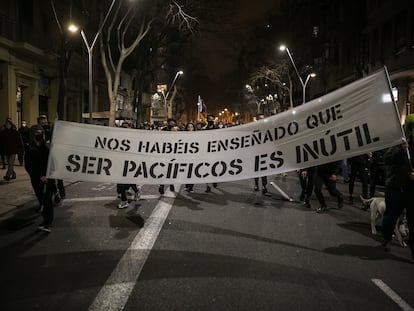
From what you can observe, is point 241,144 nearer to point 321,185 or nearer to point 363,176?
point 321,185

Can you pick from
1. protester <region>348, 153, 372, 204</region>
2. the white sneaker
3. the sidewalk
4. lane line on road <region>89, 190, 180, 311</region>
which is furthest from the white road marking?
the sidewalk

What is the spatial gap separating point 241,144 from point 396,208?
7.29ft

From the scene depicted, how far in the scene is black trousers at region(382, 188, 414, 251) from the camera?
18.4ft

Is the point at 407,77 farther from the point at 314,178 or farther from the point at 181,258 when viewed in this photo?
→ the point at 181,258

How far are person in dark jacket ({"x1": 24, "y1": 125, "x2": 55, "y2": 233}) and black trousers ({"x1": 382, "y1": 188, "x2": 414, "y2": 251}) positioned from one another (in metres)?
5.20

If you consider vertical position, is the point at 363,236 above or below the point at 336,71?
below

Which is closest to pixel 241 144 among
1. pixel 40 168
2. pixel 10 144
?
pixel 40 168

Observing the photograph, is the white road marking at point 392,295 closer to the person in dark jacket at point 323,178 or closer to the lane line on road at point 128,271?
the lane line on road at point 128,271

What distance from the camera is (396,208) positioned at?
18.8ft

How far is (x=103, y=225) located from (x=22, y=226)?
142 cm

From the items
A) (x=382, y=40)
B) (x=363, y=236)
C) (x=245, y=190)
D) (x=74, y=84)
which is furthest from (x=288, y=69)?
(x=363, y=236)

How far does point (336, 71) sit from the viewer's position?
4031cm

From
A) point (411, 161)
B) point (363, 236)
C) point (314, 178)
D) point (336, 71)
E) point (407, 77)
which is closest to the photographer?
point (411, 161)

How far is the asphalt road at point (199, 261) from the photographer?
168 inches
